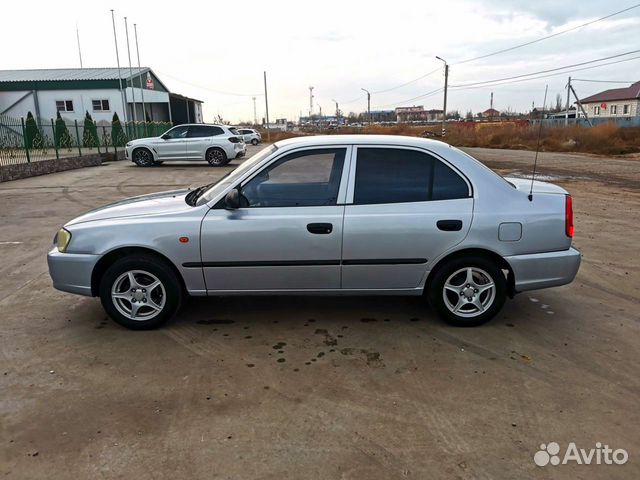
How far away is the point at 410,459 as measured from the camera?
274cm

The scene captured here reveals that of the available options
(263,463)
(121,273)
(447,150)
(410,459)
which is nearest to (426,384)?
(410,459)

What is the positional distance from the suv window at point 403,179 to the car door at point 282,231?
17 cm

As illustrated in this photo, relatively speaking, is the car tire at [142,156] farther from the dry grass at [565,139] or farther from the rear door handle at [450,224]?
the rear door handle at [450,224]

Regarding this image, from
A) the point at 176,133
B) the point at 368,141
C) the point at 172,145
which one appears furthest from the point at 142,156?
the point at 368,141

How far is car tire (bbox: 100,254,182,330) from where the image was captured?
14.0ft

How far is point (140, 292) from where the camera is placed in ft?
14.3

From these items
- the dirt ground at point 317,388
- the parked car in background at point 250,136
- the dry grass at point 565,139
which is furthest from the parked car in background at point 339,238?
the parked car in background at point 250,136

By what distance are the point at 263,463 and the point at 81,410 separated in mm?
1331

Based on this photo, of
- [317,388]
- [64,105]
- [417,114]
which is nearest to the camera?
[317,388]

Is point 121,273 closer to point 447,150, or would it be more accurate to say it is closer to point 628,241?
point 447,150

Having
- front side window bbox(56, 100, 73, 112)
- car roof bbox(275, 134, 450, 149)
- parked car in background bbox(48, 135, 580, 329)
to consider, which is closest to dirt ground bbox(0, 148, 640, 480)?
parked car in background bbox(48, 135, 580, 329)

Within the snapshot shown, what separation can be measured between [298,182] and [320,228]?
0.52m

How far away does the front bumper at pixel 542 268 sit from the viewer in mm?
4266

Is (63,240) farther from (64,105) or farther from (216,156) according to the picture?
(64,105)
